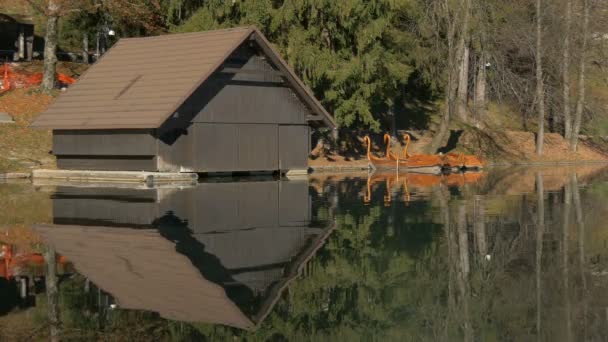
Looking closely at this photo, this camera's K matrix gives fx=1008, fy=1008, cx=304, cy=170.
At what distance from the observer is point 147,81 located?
129ft

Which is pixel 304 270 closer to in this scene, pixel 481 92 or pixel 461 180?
pixel 461 180

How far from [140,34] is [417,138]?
55.8ft

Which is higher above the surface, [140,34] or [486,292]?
[140,34]

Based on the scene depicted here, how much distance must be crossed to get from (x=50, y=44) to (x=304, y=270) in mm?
37457

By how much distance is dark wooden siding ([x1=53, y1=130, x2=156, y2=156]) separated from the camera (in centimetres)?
3803

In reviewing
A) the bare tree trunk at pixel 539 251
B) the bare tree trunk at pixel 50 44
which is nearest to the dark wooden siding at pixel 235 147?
the bare tree trunk at pixel 50 44

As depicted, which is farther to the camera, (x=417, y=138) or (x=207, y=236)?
(x=417, y=138)

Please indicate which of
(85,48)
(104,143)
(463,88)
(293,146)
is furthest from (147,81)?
(463,88)

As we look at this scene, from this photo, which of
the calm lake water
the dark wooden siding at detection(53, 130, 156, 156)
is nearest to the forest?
the dark wooden siding at detection(53, 130, 156, 156)

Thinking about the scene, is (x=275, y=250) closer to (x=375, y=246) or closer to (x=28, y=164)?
(x=375, y=246)

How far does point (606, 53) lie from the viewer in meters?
65.9

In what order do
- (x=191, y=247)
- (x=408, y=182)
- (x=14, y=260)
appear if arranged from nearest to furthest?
1. (x=14, y=260)
2. (x=191, y=247)
3. (x=408, y=182)

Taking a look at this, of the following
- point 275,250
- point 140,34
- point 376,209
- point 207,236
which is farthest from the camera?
point 140,34

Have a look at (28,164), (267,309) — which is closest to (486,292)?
(267,309)
